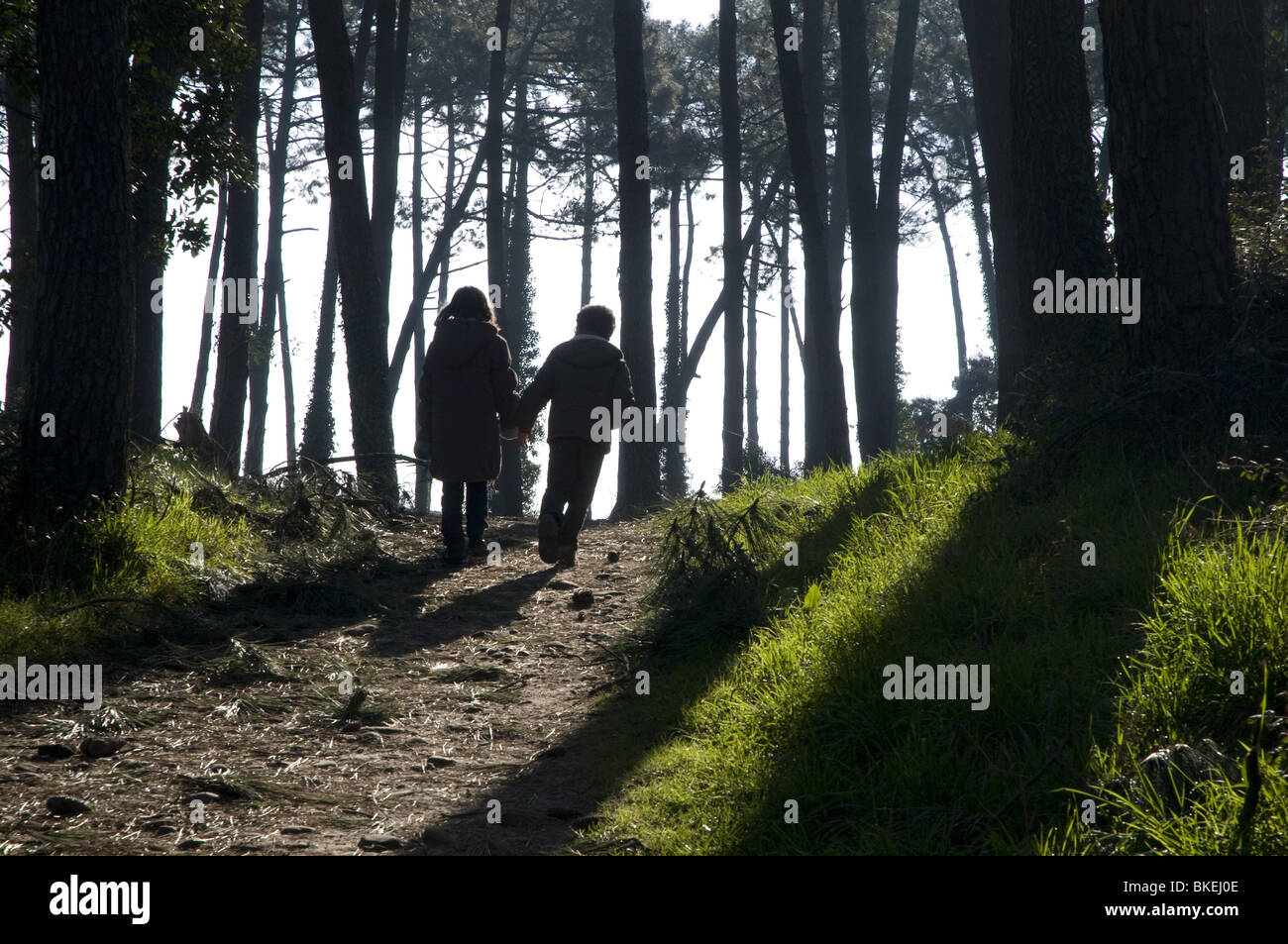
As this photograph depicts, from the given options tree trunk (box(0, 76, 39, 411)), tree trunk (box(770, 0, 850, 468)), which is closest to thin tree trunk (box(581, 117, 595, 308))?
tree trunk (box(770, 0, 850, 468))

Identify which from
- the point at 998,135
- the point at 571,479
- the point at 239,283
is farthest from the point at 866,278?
the point at 571,479

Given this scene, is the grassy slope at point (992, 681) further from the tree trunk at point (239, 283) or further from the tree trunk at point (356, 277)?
the tree trunk at point (239, 283)

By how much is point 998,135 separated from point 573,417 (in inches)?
281

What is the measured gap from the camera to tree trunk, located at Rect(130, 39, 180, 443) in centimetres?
944

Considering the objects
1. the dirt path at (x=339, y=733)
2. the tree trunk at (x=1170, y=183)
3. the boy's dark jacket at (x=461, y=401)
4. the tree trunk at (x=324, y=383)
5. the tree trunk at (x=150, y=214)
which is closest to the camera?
the dirt path at (x=339, y=733)

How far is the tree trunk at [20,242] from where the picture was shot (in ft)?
32.9

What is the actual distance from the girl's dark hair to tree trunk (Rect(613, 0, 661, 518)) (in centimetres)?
531

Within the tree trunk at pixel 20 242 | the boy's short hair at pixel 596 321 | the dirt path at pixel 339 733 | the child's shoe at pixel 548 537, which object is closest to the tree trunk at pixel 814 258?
the boy's short hair at pixel 596 321

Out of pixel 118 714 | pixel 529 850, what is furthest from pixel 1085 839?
pixel 118 714

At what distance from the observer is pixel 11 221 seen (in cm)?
1428

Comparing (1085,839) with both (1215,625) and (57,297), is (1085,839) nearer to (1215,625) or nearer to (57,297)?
(1215,625)

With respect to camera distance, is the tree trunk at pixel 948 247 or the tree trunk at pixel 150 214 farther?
the tree trunk at pixel 948 247

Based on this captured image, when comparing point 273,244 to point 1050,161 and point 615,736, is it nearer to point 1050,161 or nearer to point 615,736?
point 1050,161

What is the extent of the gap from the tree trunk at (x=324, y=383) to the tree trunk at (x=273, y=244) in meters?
1.41
